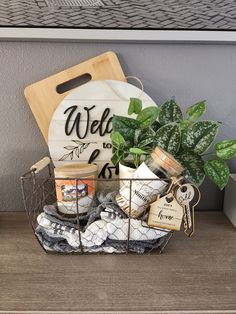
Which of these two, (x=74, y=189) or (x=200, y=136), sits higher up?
(x=200, y=136)

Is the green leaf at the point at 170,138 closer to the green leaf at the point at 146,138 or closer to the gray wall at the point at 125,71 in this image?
the green leaf at the point at 146,138

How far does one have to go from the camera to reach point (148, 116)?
68cm

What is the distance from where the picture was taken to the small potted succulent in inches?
25.9

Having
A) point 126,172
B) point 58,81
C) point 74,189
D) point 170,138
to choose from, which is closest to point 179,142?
point 170,138

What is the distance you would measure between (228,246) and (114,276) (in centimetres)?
25

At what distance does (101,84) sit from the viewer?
0.80m

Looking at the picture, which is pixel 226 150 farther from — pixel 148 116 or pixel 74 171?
pixel 74 171

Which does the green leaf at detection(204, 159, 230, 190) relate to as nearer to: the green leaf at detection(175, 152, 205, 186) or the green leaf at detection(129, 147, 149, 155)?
the green leaf at detection(175, 152, 205, 186)

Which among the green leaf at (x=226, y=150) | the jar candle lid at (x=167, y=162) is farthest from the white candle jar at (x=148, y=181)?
the green leaf at (x=226, y=150)

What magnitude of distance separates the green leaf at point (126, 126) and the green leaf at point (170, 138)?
2.3 inches

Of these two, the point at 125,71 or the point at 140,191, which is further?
the point at 125,71

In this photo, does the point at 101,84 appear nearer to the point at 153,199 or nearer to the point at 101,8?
the point at 101,8

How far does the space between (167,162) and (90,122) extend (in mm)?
265

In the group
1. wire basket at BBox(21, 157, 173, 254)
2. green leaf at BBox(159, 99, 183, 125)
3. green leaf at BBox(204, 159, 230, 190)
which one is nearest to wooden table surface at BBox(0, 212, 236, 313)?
wire basket at BBox(21, 157, 173, 254)
